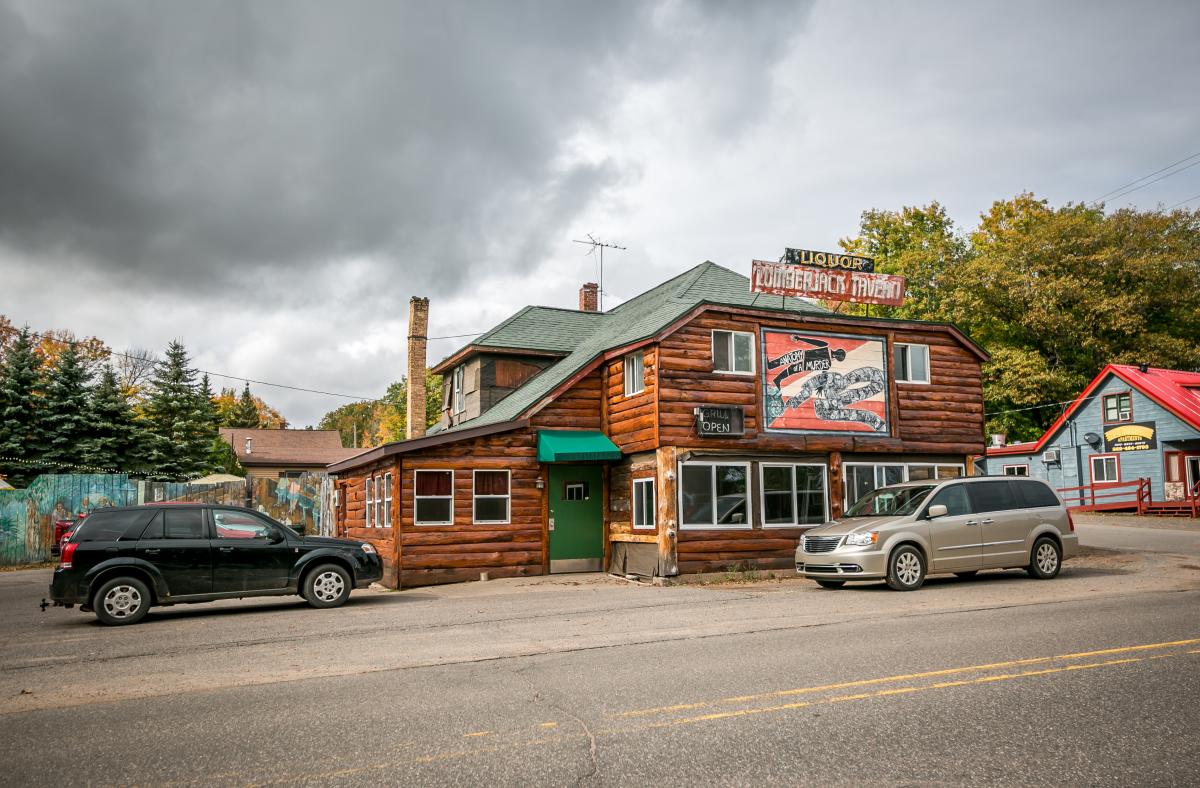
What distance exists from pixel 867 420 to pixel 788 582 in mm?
5039

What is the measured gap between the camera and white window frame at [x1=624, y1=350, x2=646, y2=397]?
1930cm

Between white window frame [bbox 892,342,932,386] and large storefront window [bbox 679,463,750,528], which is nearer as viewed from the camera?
large storefront window [bbox 679,463,750,528]

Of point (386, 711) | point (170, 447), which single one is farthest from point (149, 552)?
point (170, 447)

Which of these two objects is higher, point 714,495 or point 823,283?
point 823,283

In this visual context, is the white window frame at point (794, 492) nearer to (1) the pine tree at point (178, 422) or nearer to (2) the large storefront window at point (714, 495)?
(2) the large storefront window at point (714, 495)

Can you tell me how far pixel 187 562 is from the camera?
521 inches

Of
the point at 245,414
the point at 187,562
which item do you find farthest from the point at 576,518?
the point at 245,414

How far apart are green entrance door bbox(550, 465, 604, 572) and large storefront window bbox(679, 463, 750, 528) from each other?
121 inches

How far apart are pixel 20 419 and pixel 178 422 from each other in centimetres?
898

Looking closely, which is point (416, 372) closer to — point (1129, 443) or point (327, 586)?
point (327, 586)

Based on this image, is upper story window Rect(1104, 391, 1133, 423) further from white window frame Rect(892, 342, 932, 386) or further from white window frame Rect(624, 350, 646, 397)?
white window frame Rect(624, 350, 646, 397)

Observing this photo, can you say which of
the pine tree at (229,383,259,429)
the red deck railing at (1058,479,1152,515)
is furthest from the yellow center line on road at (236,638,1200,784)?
the pine tree at (229,383,259,429)

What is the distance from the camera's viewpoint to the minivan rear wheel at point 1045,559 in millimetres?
15328

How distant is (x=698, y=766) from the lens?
5129 millimetres
